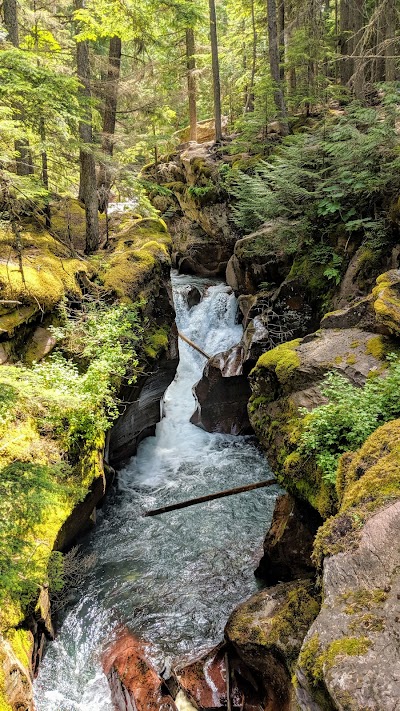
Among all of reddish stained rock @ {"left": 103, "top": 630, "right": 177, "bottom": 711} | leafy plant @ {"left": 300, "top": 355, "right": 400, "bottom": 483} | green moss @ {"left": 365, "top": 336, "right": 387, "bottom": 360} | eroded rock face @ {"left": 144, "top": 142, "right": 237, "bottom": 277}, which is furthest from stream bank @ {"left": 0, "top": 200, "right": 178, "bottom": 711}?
eroded rock face @ {"left": 144, "top": 142, "right": 237, "bottom": 277}

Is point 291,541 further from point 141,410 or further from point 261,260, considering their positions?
point 261,260

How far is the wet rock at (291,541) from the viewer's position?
6.27 meters

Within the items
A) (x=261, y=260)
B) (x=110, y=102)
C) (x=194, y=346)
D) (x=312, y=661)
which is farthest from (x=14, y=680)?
(x=110, y=102)

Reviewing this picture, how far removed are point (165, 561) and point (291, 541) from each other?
2892 millimetres

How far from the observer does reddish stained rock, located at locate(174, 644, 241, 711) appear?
17.1 feet

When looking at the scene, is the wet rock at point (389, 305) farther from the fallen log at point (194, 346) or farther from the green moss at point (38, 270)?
the fallen log at point (194, 346)

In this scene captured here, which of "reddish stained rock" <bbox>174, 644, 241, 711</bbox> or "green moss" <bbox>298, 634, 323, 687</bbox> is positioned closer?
"green moss" <bbox>298, 634, 323, 687</bbox>

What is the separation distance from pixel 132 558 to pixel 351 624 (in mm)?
6148

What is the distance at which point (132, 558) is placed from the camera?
8.23m

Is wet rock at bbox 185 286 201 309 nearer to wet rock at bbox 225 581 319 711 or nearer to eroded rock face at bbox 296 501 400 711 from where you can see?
wet rock at bbox 225 581 319 711

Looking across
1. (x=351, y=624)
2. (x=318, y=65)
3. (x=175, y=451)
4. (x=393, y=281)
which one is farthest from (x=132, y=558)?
(x=318, y=65)

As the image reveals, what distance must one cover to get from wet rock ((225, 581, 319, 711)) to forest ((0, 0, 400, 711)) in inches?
1.1

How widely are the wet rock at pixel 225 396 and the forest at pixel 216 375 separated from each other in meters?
0.05

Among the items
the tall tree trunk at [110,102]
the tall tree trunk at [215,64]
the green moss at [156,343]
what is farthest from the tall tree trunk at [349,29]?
the green moss at [156,343]
